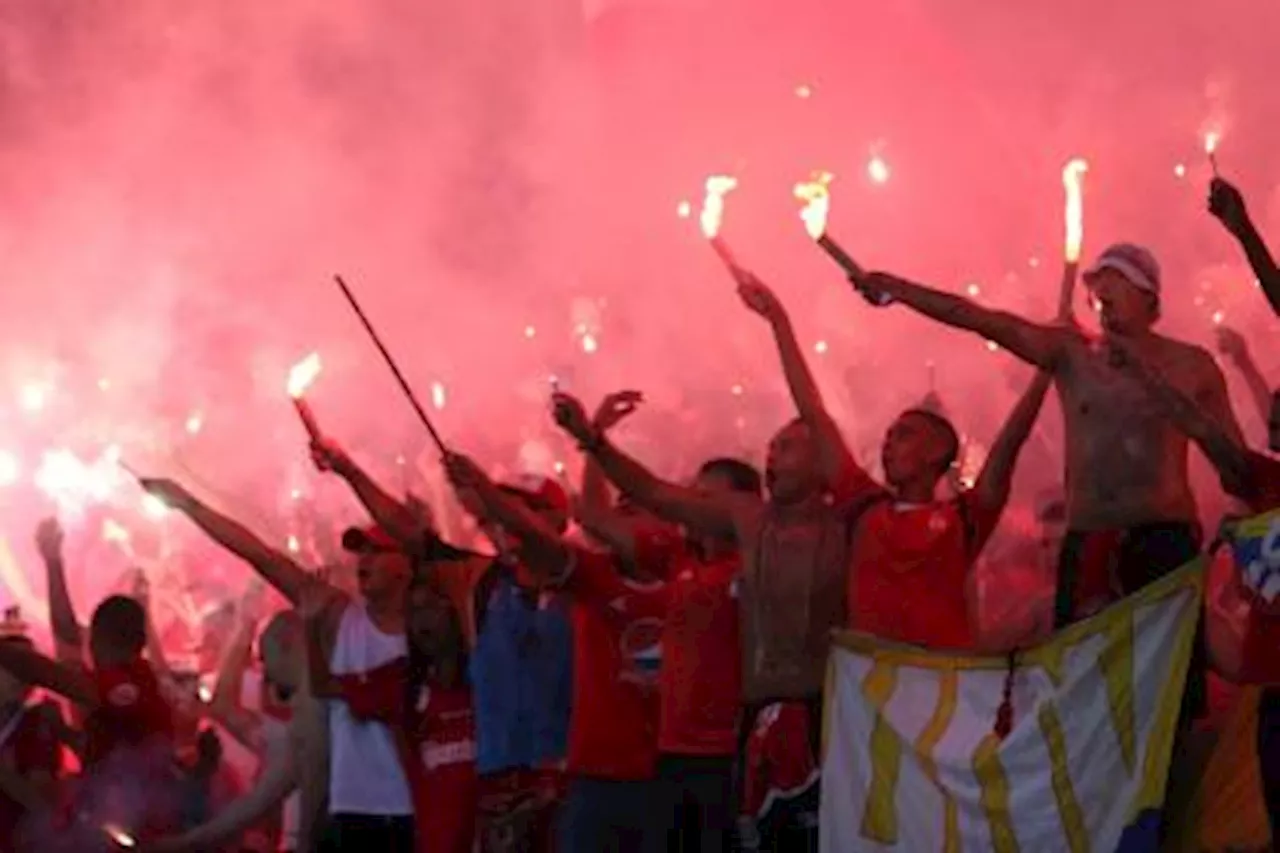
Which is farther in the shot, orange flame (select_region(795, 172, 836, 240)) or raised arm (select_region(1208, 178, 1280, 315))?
orange flame (select_region(795, 172, 836, 240))

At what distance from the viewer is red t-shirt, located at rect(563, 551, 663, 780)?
690cm

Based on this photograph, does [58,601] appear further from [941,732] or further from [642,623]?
[941,732]

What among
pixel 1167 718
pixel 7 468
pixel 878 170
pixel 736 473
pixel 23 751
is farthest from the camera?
pixel 878 170

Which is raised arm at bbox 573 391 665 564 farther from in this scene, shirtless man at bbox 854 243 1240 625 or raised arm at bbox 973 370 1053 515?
raised arm at bbox 973 370 1053 515

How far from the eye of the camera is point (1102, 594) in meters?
Answer: 6.21

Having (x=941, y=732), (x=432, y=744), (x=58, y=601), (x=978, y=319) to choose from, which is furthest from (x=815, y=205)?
(x=58, y=601)

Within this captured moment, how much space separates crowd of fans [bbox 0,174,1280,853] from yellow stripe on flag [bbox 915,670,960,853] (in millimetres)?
216

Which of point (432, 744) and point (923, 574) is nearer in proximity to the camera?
point (923, 574)

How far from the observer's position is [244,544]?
309 inches

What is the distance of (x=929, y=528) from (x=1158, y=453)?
0.59 metres

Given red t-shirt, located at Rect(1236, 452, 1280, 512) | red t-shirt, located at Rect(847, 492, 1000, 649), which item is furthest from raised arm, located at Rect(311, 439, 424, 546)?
red t-shirt, located at Rect(1236, 452, 1280, 512)

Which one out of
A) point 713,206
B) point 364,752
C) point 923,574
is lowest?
point 364,752

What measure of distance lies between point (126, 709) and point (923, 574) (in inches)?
108

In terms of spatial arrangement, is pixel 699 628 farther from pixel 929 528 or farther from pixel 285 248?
pixel 285 248
